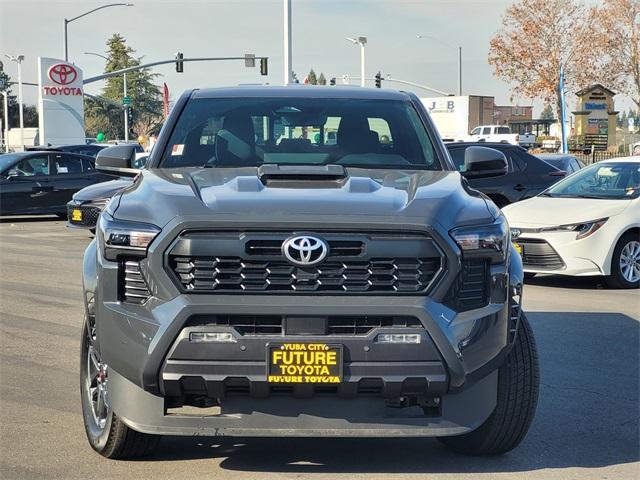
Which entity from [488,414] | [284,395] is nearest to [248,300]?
[284,395]

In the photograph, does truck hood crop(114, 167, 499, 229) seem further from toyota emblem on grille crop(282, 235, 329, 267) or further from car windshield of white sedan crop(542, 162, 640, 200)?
car windshield of white sedan crop(542, 162, 640, 200)

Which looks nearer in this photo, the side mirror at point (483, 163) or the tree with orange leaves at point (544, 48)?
the side mirror at point (483, 163)

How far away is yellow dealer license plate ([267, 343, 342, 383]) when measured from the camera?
4242 mm

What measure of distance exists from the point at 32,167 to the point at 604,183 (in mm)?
13577

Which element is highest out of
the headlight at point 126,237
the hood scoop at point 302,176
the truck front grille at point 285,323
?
the hood scoop at point 302,176

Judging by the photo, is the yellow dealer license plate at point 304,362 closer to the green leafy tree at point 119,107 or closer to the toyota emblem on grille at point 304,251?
the toyota emblem on grille at point 304,251

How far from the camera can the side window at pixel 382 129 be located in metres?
6.00

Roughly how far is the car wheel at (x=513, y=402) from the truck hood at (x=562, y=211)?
7053 millimetres

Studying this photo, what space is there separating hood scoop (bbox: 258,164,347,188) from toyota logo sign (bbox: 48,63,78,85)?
41027 mm

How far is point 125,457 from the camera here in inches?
198

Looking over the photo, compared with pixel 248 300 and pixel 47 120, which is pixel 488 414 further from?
pixel 47 120

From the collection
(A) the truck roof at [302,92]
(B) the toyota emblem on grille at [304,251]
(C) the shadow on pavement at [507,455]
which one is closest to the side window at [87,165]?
(A) the truck roof at [302,92]

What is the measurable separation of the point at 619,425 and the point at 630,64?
181 ft

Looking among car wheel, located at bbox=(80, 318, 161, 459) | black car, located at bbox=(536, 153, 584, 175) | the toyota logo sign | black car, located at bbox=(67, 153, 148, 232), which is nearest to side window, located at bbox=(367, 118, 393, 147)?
car wheel, located at bbox=(80, 318, 161, 459)
